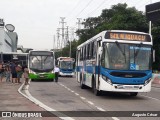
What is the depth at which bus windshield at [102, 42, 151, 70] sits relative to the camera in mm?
17297

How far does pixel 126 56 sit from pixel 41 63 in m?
19.3

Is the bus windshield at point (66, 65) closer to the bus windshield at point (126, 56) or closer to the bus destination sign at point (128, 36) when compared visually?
the bus destination sign at point (128, 36)

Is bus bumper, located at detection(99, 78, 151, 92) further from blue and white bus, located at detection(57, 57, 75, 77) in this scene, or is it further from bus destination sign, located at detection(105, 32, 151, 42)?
blue and white bus, located at detection(57, 57, 75, 77)

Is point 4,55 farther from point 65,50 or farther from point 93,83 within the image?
point 65,50

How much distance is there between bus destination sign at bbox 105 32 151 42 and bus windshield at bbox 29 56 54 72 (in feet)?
61.0

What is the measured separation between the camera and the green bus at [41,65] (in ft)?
116

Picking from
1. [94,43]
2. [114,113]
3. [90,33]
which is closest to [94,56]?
[94,43]

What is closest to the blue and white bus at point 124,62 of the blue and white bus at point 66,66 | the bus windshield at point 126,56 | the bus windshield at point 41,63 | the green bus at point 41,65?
the bus windshield at point 126,56

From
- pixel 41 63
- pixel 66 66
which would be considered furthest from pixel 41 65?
pixel 66 66

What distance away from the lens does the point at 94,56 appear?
63.9ft

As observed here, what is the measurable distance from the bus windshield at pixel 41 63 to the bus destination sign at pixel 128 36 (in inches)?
732

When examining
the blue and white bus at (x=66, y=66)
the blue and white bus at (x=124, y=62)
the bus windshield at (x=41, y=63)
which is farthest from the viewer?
the blue and white bus at (x=66, y=66)

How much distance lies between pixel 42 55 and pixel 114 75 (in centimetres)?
1947

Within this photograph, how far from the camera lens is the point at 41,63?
117 feet
